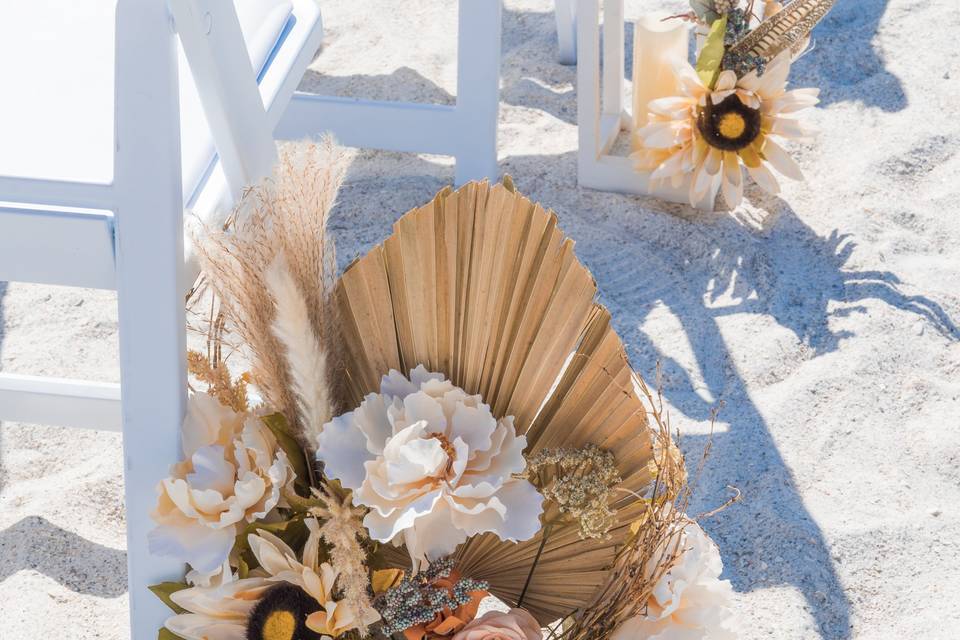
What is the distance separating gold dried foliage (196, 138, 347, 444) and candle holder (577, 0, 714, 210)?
1184 mm

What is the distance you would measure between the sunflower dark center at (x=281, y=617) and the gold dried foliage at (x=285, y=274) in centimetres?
13

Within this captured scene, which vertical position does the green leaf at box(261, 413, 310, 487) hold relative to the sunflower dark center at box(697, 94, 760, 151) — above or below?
below

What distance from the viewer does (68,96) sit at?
0.96 m

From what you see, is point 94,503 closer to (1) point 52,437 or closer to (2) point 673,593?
(1) point 52,437

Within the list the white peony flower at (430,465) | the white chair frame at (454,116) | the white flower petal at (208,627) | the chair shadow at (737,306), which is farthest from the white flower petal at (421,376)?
the white chair frame at (454,116)

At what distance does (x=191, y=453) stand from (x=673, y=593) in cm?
41

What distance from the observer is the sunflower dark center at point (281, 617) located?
31.3 inches

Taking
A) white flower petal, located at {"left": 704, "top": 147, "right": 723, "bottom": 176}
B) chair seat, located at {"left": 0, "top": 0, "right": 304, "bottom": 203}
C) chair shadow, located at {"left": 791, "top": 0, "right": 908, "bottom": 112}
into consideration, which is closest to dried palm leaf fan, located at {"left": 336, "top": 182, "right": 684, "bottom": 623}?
chair seat, located at {"left": 0, "top": 0, "right": 304, "bottom": 203}

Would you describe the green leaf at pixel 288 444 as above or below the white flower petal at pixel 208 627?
above

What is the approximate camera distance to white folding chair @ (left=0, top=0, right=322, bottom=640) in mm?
779

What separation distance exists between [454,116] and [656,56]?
40 cm

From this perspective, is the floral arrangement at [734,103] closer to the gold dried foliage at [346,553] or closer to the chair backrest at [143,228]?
the chair backrest at [143,228]

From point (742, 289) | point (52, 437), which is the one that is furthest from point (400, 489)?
point (742, 289)

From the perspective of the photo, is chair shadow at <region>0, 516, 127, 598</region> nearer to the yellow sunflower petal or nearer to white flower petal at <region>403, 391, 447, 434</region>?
white flower petal at <region>403, 391, 447, 434</region>
